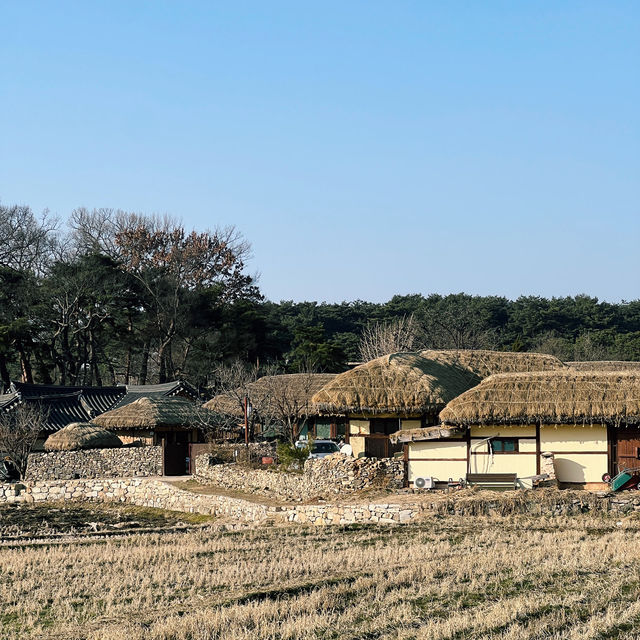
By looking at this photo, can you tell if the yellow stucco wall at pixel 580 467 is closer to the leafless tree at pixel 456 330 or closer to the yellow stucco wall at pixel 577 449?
the yellow stucco wall at pixel 577 449

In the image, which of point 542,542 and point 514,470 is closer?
point 542,542

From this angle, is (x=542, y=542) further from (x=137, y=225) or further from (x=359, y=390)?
(x=137, y=225)

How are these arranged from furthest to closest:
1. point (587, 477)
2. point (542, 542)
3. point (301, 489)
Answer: point (301, 489)
point (587, 477)
point (542, 542)

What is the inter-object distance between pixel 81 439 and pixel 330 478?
1514 centimetres

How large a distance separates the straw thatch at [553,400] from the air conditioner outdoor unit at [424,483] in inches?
71.2

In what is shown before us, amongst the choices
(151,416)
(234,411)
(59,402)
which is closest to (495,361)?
(234,411)

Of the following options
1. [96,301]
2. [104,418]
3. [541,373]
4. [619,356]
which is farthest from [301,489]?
[619,356]

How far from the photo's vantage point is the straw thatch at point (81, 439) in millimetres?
38469

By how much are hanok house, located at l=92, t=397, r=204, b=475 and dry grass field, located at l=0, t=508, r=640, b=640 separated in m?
18.2

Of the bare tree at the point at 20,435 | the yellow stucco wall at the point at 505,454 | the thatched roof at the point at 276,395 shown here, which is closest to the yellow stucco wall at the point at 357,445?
the thatched roof at the point at 276,395

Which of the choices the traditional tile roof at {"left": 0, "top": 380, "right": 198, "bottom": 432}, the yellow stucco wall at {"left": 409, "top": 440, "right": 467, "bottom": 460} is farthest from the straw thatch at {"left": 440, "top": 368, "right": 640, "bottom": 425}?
the traditional tile roof at {"left": 0, "top": 380, "right": 198, "bottom": 432}

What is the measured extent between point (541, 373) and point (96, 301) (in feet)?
115

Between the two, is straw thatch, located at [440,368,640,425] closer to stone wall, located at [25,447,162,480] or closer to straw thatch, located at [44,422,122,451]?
stone wall, located at [25,447,162,480]

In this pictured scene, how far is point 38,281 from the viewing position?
5625cm
